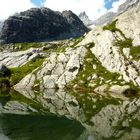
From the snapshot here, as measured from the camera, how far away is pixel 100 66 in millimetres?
161875

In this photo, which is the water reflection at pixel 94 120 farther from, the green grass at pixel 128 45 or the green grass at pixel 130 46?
the green grass at pixel 128 45

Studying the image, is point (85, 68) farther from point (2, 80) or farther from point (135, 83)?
point (2, 80)

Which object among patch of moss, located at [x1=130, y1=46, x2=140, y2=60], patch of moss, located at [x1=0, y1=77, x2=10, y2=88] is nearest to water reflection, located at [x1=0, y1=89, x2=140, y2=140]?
patch of moss, located at [x1=130, y1=46, x2=140, y2=60]

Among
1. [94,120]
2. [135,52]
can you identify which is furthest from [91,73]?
[94,120]

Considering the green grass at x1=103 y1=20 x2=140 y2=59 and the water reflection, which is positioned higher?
the green grass at x1=103 y1=20 x2=140 y2=59

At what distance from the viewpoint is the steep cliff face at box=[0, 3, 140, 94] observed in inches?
5733

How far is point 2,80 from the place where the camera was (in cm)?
17888

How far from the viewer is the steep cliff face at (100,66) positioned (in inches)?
5733

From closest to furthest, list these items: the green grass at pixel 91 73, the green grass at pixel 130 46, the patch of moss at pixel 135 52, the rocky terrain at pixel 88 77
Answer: the rocky terrain at pixel 88 77
the green grass at pixel 91 73
the patch of moss at pixel 135 52
the green grass at pixel 130 46

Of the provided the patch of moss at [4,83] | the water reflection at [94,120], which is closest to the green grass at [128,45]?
the patch of moss at [4,83]

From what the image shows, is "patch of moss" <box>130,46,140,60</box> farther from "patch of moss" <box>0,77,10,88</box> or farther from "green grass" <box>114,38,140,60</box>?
"patch of moss" <box>0,77,10,88</box>

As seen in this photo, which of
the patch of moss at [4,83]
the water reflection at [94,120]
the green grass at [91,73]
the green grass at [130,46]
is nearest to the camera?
the water reflection at [94,120]

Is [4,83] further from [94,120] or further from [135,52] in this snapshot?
[94,120]

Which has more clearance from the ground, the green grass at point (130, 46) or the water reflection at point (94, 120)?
the green grass at point (130, 46)
